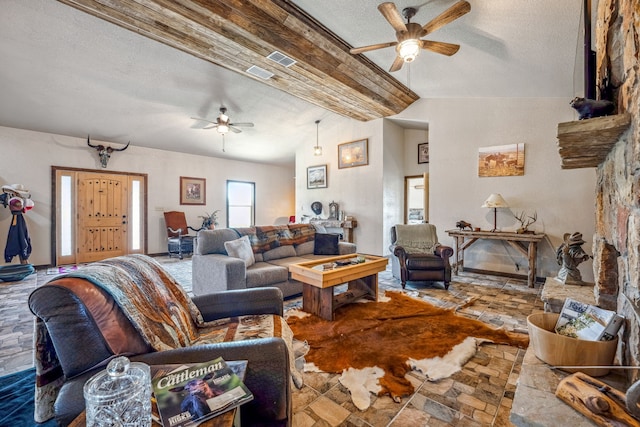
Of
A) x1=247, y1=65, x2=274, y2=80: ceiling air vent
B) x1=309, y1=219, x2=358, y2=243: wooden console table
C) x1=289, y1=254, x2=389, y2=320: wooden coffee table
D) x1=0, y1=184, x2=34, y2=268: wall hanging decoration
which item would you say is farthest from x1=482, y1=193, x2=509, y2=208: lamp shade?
x1=0, y1=184, x2=34, y2=268: wall hanging decoration

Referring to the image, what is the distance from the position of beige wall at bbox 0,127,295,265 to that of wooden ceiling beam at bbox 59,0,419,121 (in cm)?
386

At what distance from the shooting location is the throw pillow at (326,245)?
410 cm

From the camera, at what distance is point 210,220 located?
23.8ft

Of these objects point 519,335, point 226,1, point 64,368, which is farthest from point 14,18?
point 519,335

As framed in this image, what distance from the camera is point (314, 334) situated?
2438 mm

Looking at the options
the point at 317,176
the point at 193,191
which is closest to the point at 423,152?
the point at 317,176

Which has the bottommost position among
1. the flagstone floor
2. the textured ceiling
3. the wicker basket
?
the flagstone floor

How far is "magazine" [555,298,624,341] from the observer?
1114 mm

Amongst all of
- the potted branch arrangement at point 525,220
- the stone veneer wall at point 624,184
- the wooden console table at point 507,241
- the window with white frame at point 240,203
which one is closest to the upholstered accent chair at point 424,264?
the wooden console table at point 507,241

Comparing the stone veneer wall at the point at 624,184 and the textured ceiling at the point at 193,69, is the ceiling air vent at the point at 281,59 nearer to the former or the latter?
the textured ceiling at the point at 193,69

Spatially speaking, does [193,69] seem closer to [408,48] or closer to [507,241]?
[408,48]

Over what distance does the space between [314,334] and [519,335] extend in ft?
5.99

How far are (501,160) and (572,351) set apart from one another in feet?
13.4

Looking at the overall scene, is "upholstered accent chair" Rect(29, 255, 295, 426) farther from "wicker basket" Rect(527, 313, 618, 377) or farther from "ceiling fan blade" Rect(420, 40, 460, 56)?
"ceiling fan blade" Rect(420, 40, 460, 56)
